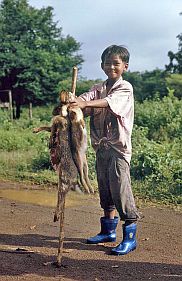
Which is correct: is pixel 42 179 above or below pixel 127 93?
below

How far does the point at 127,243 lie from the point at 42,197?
117 inches

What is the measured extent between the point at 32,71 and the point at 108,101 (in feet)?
74.0

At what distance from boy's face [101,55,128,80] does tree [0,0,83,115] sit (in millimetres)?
21969

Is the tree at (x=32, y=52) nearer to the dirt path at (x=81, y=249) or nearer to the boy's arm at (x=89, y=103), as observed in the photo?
the dirt path at (x=81, y=249)

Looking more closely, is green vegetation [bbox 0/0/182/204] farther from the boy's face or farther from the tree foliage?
the boy's face

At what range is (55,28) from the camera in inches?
1171

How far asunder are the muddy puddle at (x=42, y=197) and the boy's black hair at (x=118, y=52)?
2.81m

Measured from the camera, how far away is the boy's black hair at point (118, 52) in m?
4.55

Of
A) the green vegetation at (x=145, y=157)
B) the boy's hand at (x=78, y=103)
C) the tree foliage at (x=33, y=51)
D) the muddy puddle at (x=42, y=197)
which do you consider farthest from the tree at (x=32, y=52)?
the boy's hand at (x=78, y=103)

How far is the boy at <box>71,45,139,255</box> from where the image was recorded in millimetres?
4539

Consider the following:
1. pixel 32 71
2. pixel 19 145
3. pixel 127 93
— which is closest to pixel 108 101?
pixel 127 93

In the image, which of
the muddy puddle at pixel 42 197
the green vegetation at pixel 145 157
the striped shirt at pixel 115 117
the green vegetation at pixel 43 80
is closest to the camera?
the striped shirt at pixel 115 117

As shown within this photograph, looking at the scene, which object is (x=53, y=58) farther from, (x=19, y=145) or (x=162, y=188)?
(x=162, y=188)

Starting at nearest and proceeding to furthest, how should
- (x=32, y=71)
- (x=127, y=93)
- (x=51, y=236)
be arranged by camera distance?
1. (x=127, y=93)
2. (x=51, y=236)
3. (x=32, y=71)
